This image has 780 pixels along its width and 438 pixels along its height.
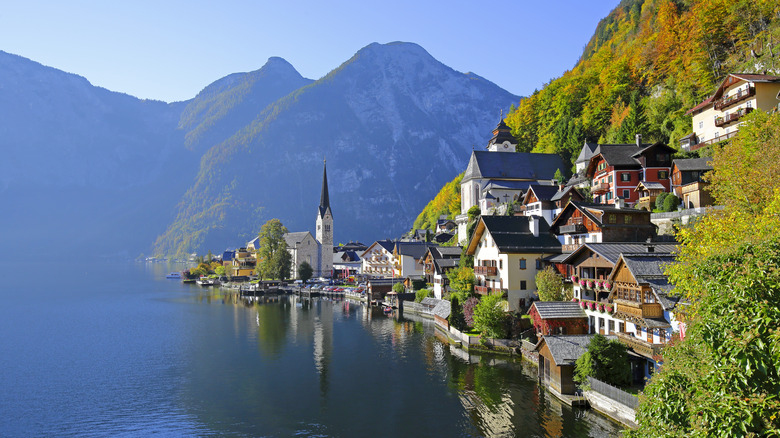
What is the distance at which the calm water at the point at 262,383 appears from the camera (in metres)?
28.0

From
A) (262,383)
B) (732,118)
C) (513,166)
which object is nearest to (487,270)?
(262,383)

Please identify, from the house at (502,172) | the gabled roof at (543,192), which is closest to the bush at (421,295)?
the house at (502,172)

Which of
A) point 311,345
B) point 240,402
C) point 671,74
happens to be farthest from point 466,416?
point 671,74

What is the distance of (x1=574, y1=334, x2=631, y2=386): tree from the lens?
2848cm

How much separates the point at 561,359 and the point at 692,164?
32.4 m

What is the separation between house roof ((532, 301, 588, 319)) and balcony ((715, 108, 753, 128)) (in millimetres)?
29409

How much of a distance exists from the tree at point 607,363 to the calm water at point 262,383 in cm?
252

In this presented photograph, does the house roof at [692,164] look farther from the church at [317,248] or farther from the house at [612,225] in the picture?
the church at [317,248]

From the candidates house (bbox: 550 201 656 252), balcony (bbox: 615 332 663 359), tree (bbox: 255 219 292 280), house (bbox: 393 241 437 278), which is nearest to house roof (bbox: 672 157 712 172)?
house (bbox: 550 201 656 252)

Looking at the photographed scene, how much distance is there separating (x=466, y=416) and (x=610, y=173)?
4190 centimetres

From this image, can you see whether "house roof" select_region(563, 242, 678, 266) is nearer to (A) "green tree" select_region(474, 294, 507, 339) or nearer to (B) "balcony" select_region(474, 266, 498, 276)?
(A) "green tree" select_region(474, 294, 507, 339)

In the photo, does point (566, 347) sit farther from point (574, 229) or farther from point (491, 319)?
point (574, 229)

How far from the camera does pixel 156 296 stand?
338 ft

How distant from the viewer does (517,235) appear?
52.1m
